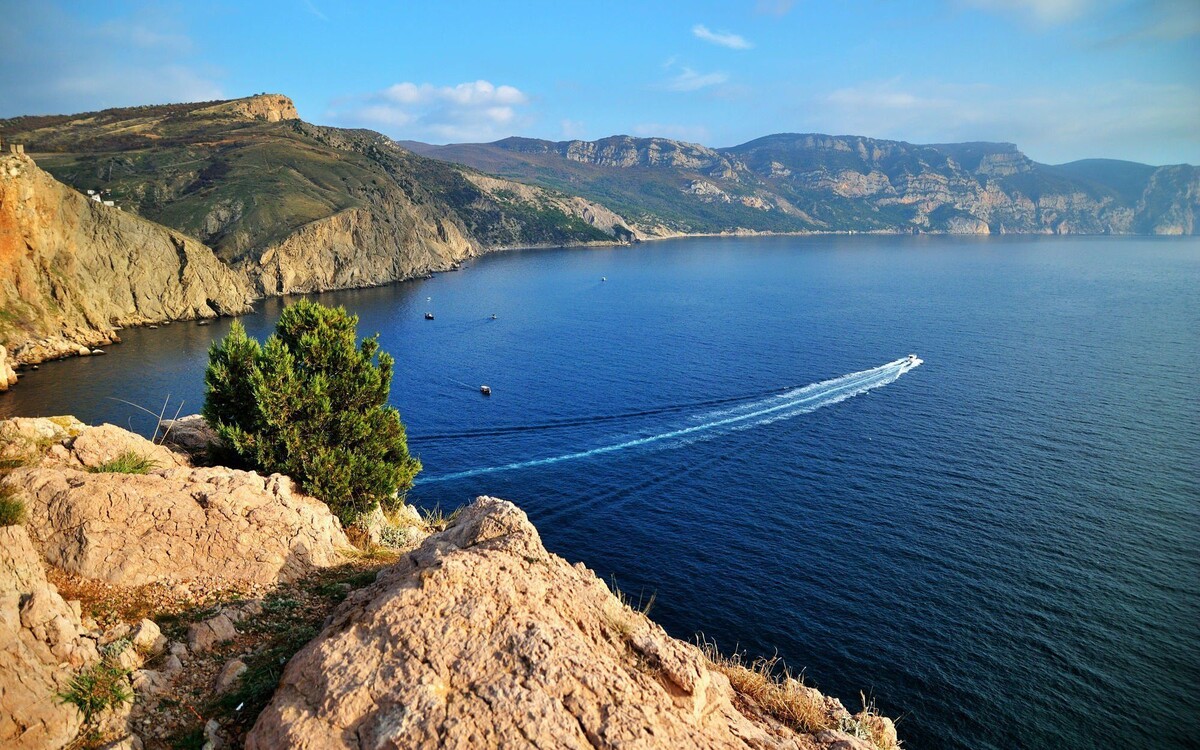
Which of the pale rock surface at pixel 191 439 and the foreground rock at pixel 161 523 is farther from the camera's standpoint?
the pale rock surface at pixel 191 439

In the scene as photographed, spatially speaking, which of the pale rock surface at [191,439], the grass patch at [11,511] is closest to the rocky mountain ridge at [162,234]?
the pale rock surface at [191,439]

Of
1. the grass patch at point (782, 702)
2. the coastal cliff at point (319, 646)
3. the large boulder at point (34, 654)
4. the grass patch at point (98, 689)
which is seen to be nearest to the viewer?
the coastal cliff at point (319, 646)

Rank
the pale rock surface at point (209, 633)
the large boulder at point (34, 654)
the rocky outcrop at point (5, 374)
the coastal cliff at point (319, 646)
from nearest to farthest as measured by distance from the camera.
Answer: the coastal cliff at point (319, 646), the large boulder at point (34, 654), the pale rock surface at point (209, 633), the rocky outcrop at point (5, 374)

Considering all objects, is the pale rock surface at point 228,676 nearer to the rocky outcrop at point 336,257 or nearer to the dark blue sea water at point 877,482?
the dark blue sea water at point 877,482

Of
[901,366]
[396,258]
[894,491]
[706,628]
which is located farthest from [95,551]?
[396,258]

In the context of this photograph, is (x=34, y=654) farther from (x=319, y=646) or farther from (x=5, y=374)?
(x=5, y=374)

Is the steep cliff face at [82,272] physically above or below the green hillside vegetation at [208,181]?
below
